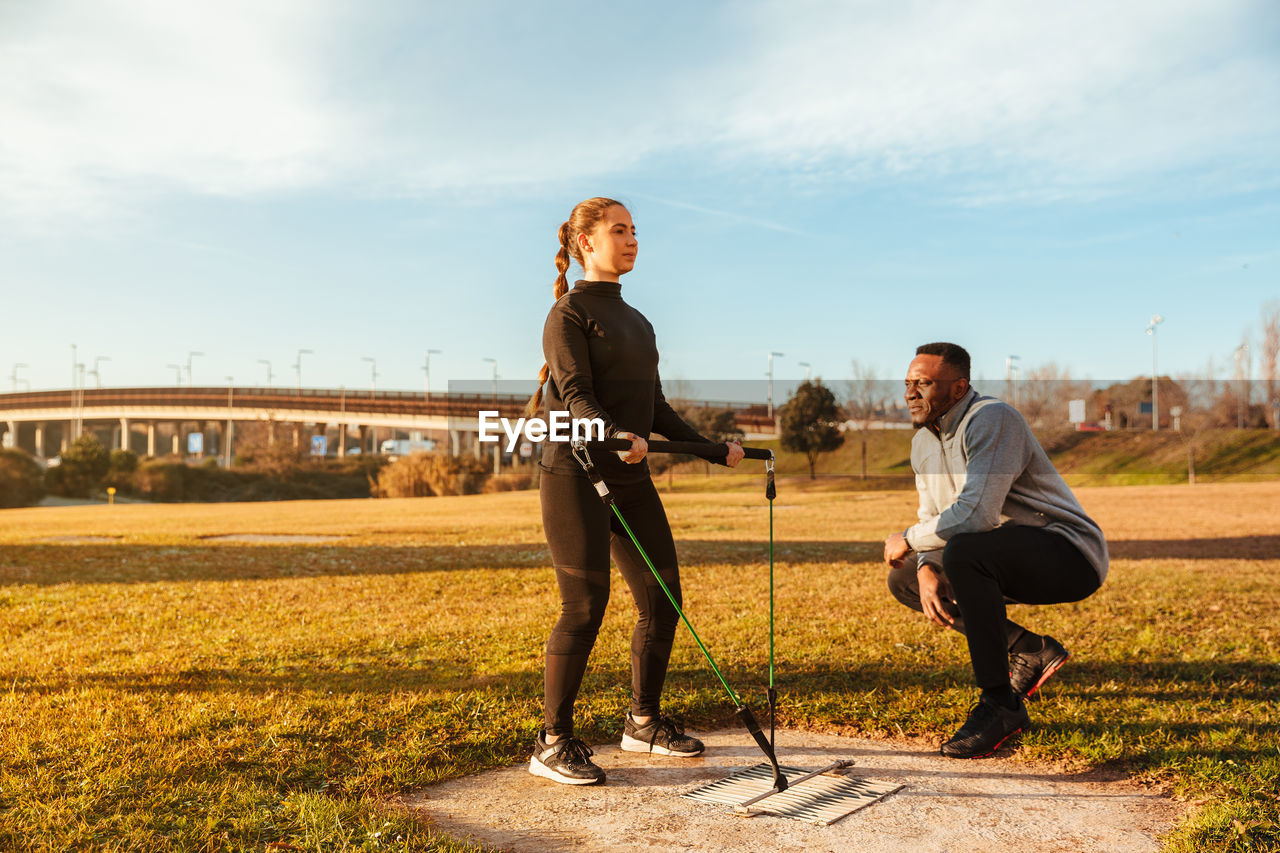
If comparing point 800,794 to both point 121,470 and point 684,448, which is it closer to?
point 684,448

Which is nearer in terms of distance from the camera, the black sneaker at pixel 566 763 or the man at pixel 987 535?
the black sneaker at pixel 566 763

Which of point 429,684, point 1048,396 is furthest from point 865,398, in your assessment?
point 429,684

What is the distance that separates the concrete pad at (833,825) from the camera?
122 inches

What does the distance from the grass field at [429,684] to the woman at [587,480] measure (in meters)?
0.45

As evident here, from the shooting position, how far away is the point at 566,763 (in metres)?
3.67

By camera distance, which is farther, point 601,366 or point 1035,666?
point 1035,666

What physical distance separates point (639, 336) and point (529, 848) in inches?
76.3

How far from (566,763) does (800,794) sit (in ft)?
2.92

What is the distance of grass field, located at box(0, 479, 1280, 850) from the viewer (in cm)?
336

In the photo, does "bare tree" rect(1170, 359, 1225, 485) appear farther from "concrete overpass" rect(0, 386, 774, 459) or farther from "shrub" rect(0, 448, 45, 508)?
"shrub" rect(0, 448, 45, 508)

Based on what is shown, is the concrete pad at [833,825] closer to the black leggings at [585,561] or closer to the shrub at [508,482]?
the black leggings at [585,561]

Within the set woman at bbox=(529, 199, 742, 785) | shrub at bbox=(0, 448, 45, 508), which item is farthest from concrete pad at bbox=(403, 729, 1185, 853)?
shrub at bbox=(0, 448, 45, 508)

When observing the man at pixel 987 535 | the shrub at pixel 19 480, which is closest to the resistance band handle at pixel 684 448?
the man at pixel 987 535

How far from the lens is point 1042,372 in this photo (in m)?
59.1
